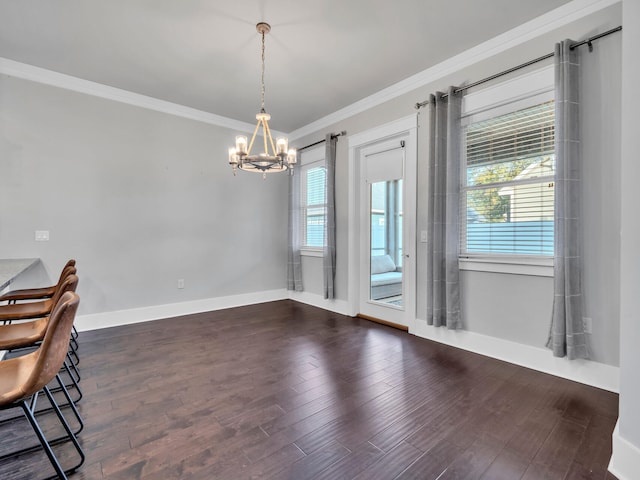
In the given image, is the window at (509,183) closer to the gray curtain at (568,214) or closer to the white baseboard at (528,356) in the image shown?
the gray curtain at (568,214)

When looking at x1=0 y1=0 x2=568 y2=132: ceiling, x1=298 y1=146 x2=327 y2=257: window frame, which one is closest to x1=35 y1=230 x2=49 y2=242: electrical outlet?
x1=0 y1=0 x2=568 y2=132: ceiling

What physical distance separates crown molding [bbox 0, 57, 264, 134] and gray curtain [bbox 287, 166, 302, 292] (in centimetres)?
126

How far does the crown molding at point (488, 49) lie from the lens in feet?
8.11

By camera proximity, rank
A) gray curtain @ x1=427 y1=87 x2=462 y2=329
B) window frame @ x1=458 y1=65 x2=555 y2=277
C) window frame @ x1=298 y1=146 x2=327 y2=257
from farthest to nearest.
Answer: window frame @ x1=298 y1=146 x2=327 y2=257 → gray curtain @ x1=427 y1=87 x2=462 y2=329 → window frame @ x1=458 y1=65 x2=555 y2=277

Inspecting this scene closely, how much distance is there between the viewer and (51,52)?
3.15 metres

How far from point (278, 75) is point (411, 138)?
1.72 m

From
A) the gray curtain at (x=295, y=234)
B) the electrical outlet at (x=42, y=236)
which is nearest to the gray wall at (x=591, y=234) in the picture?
the gray curtain at (x=295, y=234)

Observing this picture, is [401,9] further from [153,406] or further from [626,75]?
[153,406]

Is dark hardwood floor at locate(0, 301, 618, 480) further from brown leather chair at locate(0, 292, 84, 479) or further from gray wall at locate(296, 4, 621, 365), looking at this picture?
brown leather chair at locate(0, 292, 84, 479)

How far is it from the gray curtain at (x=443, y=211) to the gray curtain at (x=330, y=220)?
65.0 inches

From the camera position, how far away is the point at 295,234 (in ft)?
17.6

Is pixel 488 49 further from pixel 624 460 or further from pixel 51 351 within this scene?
pixel 51 351

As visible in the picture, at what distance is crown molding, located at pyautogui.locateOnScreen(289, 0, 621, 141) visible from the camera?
247cm

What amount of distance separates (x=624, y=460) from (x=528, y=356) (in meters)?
1.34
